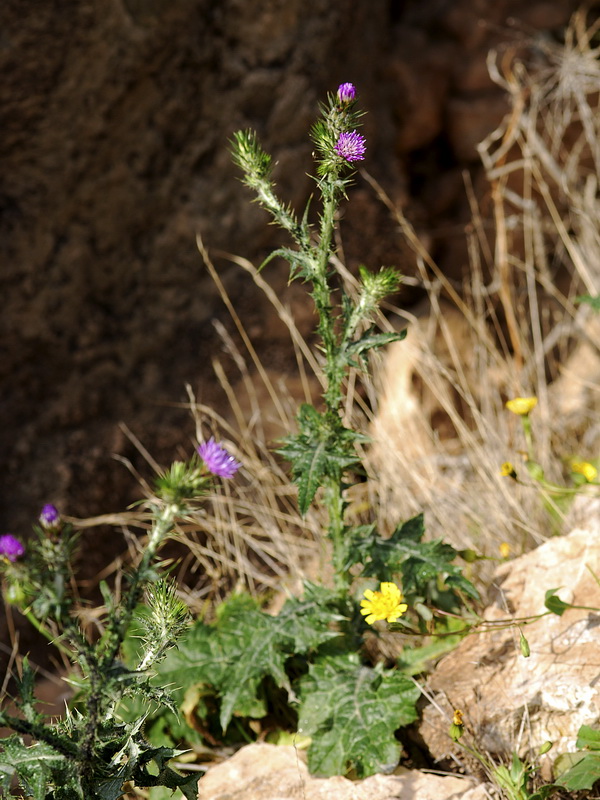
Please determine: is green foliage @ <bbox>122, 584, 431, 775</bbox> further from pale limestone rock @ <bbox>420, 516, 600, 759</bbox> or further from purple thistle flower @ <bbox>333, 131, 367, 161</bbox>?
purple thistle flower @ <bbox>333, 131, 367, 161</bbox>

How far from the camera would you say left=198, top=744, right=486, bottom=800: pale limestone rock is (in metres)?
1.66

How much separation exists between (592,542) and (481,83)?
2.52m

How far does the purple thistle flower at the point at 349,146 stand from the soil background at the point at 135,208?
5.65 ft

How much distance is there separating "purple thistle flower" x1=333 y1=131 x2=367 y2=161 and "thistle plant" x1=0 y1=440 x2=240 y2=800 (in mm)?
575

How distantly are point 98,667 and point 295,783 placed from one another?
72cm

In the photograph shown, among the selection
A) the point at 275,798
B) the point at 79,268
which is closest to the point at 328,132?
the point at 275,798

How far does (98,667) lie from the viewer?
1.26 meters

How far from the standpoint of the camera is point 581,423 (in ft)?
11.1

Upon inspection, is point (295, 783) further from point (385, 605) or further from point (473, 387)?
point (473, 387)

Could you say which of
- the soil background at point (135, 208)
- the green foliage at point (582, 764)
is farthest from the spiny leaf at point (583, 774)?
the soil background at point (135, 208)

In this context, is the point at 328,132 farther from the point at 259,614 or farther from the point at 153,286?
the point at 153,286

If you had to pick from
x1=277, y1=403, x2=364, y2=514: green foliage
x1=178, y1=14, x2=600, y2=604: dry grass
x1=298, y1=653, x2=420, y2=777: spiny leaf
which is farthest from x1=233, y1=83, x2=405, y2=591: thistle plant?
x1=178, y1=14, x2=600, y2=604: dry grass

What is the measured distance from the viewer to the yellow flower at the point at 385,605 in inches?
66.2

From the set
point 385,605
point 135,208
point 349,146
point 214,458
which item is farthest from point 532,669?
point 135,208
